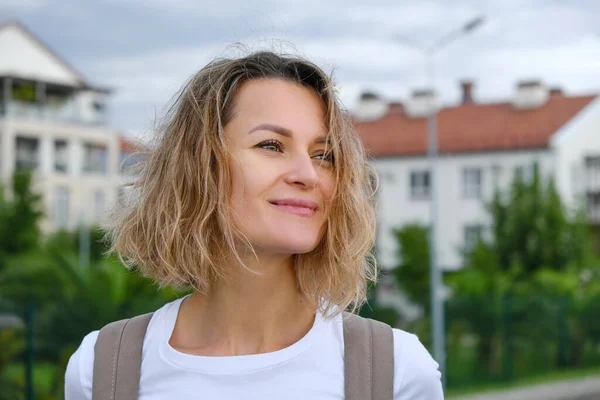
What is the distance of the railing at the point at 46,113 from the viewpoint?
55.3 meters

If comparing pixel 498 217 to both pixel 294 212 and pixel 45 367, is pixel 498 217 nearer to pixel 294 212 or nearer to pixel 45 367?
pixel 45 367

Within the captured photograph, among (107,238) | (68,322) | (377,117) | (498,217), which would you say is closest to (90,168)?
(377,117)

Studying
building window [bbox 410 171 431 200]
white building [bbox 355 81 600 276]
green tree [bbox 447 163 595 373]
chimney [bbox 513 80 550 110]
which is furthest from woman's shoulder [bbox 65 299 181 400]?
chimney [bbox 513 80 550 110]

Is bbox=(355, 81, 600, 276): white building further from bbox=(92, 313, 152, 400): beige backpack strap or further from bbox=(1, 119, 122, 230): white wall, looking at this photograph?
→ bbox=(92, 313, 152, 400): beige backpack strap

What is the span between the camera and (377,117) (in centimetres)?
5488

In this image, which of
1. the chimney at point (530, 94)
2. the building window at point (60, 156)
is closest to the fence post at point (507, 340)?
the chimney at point (530, 94)

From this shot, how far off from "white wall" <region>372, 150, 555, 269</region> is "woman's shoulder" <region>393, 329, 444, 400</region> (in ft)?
148

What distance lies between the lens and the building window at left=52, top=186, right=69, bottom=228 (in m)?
58.6

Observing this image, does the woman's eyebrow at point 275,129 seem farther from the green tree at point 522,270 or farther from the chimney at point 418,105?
the chimney at point 418,105

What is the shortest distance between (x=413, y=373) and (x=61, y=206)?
58.6m

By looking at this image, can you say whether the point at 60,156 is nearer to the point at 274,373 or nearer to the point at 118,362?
the point at 118,362

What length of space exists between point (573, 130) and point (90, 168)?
29006mm

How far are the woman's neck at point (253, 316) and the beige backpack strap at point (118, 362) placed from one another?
10cm

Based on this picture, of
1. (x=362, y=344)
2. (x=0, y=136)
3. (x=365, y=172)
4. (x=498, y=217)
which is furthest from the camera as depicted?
(x=0, y=136)
